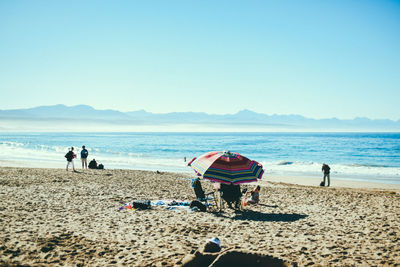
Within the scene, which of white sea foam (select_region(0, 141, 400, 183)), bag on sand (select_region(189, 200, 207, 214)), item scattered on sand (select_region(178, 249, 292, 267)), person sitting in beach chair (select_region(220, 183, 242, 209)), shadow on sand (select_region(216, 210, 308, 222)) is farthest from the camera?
white sea foam (select_region(0, 141, 400, 183))

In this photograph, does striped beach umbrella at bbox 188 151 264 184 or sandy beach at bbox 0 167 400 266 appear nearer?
sandy beach at bbox 0 167 400 266

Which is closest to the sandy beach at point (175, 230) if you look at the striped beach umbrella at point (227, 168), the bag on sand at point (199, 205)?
the bag on sand at point (199, 205)

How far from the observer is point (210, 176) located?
27.5ft

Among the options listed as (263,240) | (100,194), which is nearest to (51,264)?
(263,240)

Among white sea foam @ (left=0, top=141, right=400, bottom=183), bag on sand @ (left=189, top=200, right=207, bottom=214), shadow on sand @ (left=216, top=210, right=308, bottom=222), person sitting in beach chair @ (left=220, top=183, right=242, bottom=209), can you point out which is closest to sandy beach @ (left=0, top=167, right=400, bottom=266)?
shadow on sand @ (left=216, top=210, right=308, bottom=222)

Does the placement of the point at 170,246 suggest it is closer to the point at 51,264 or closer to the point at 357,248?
the point at 51,264

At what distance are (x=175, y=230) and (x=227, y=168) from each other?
2.37 metres

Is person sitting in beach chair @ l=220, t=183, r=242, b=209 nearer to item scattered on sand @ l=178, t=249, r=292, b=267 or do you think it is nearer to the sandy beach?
the sandy beach

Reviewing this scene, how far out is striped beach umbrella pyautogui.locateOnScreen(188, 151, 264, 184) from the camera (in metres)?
8.42

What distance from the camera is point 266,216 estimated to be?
8.88 meters

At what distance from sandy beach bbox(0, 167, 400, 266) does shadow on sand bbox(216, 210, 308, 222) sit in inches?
1.1

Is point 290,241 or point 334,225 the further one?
point 334,225

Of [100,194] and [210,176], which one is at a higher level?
[210,176]

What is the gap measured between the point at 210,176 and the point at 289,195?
18.9 ft
